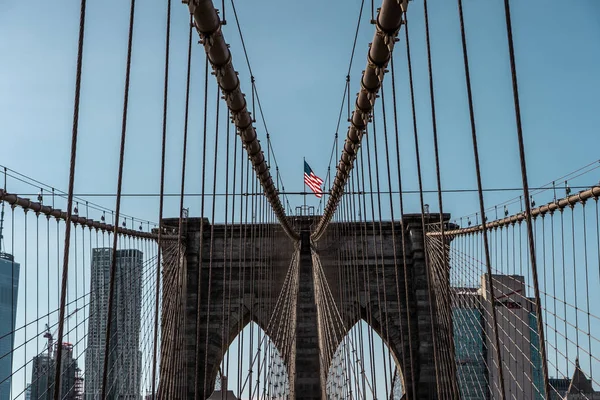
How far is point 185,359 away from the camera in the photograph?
1934cm

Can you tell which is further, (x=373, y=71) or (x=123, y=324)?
(x=123, y=324)

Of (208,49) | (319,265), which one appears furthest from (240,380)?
(319,265)

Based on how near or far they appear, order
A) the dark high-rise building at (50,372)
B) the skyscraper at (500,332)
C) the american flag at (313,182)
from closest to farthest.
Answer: the dark high-rise building at (50,372)
the skyscraper at (500,332)
the american flag at (313,182)

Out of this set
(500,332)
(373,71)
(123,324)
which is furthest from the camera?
(500,332)

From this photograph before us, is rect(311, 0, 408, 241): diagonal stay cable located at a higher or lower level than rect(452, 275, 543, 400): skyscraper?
higher

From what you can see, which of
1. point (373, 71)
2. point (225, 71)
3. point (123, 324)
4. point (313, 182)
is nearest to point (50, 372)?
point (123, 324)

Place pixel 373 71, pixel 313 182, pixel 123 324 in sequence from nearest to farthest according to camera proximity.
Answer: pixel 373 71 < pixel 123 324 < pixel 313 182

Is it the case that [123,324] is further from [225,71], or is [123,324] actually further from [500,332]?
[500,332]

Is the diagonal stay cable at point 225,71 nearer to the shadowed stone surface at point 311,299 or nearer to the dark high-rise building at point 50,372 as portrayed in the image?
the dark high-rise building at point 50,372

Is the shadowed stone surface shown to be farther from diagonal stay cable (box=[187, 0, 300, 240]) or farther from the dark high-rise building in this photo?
diagonal stay cable (box=[187, 0, 300, 240])

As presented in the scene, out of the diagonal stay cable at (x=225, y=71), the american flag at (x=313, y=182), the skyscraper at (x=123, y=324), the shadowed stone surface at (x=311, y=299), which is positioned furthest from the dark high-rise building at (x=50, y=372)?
the american flag at (x=313, y=182)

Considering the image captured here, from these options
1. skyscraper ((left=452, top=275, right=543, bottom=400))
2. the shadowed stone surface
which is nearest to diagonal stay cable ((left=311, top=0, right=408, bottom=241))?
skyscraper ((left=452, top=275, right=543, bottom=400))

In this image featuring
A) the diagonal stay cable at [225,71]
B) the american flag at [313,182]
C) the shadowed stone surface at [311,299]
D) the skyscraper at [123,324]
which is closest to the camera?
the diagonal stay cable at [225,71]

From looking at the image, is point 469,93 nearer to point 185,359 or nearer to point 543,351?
point 543,351
